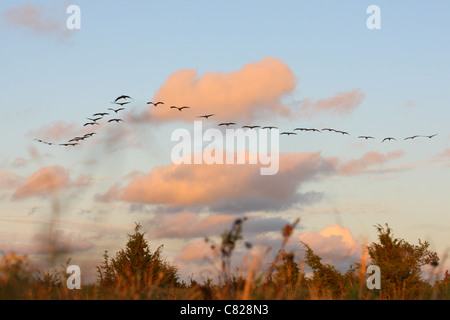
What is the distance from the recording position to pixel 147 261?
101 ft

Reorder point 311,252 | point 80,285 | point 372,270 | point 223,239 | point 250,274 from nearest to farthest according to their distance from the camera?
point 250,274, point 223,239, point 80,285, point 372,270, point 311,252

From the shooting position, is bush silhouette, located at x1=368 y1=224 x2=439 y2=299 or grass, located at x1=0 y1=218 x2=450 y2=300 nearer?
grass, located at x1=0 y1=218 x2=450 y2=300

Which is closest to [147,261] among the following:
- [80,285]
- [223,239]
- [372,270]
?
[372,270]

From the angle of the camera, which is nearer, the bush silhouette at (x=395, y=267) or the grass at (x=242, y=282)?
the grass at (x=242, y=282)

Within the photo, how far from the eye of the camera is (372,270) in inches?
961

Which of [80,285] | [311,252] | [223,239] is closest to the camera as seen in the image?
[223,239]

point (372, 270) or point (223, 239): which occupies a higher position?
point (223, 239)

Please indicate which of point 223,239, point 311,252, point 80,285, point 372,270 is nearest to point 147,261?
point 311,252

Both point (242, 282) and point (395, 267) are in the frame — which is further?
point (395, 267)
